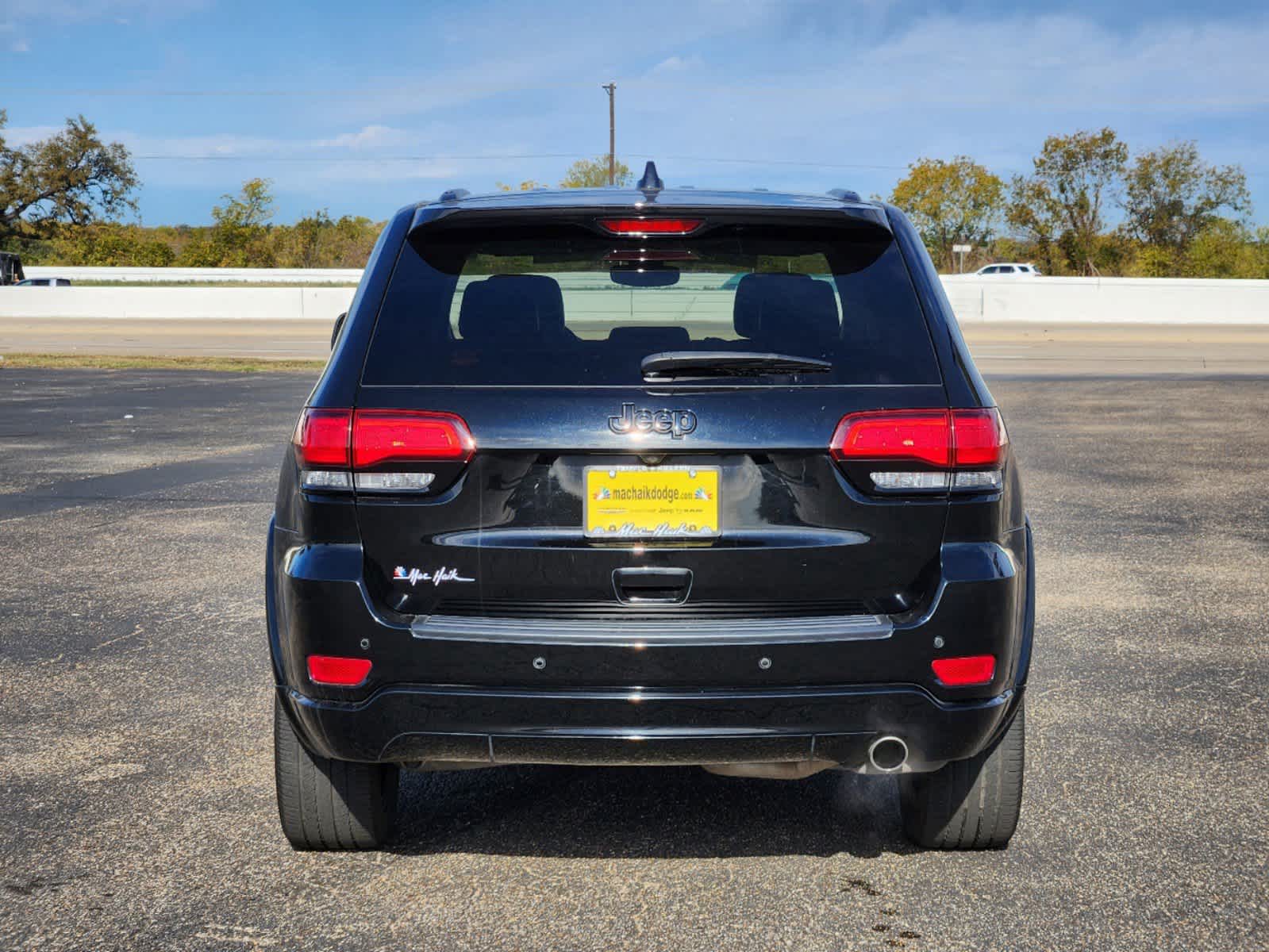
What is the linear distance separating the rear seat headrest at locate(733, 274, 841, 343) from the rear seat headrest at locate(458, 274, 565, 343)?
49 centimetres

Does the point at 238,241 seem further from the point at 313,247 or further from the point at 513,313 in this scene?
the point at 513,313

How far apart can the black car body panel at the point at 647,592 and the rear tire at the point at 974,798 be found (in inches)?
17.1

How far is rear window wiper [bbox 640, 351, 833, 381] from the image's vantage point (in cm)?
306

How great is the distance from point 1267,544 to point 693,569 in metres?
6.38

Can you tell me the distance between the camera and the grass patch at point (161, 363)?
24.8 meters

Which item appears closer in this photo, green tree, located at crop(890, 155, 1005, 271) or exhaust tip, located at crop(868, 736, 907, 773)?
exhaust tip, located at crop(868, 736, 907, 773)

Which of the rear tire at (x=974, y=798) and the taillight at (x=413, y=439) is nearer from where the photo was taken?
the taillight at (x=413, y=439)

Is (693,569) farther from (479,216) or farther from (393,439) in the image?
(479,216)

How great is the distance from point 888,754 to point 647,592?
672mm

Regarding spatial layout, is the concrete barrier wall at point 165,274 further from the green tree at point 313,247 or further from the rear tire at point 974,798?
the rear tire at point 974,798

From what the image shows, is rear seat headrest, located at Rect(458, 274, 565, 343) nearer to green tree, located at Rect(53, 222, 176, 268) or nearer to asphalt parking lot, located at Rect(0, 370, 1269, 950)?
asphalt parking lot, located at Rect(0, 370, 1269, 950)

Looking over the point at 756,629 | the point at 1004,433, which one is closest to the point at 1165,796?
the point at 1004,433

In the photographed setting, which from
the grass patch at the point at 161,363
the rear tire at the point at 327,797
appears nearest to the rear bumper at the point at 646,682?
the rear tire at the point at 327,797

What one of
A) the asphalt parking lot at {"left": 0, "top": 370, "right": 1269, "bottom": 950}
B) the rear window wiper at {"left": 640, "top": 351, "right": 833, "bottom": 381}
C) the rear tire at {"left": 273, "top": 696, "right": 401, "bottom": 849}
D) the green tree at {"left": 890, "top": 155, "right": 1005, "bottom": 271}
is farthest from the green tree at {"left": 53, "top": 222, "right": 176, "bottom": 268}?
the rear window wiper at {"left": 640, "top": 351, "right": 833, "bottom": 381}
